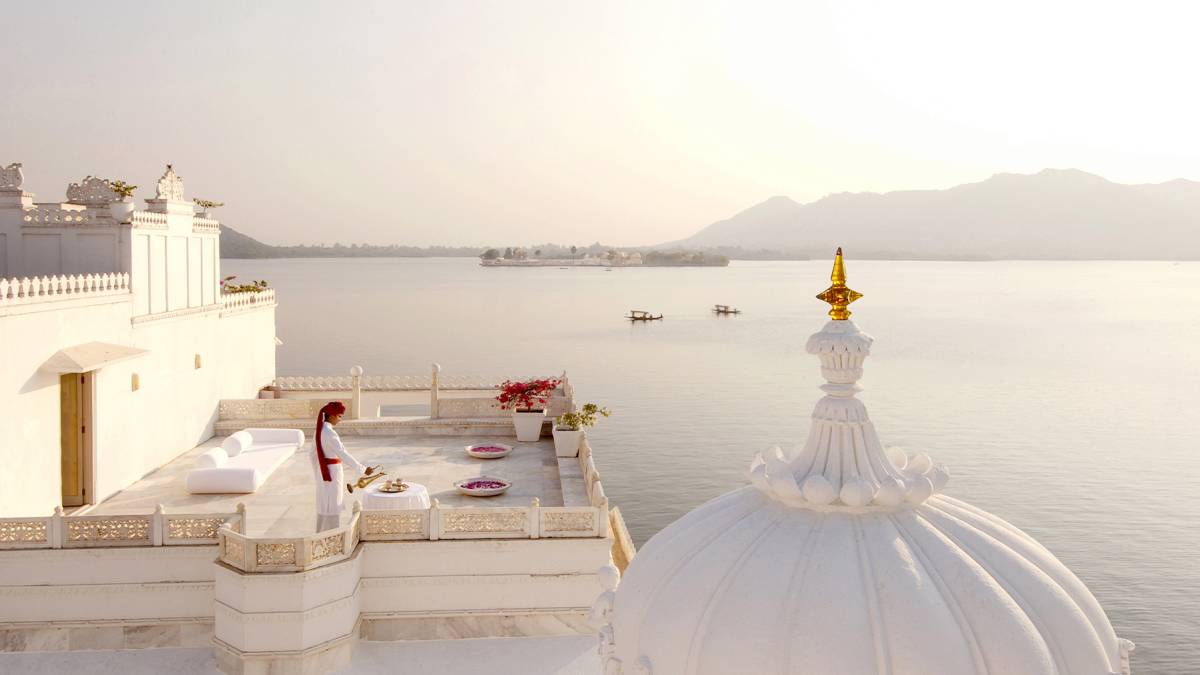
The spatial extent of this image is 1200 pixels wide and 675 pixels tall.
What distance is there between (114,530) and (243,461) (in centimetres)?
463

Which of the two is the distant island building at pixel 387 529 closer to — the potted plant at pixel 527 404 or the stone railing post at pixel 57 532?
the stone railing post at pixel 57 532

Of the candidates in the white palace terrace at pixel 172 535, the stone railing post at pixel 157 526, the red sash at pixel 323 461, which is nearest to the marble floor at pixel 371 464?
the white palace terrace at pixel 172 535

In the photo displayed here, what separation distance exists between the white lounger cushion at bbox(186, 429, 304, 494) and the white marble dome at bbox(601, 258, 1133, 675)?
509 inches

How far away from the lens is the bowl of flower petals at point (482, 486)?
17.1 meters

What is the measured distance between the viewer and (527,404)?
22.4 m

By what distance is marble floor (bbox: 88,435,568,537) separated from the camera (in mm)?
16562

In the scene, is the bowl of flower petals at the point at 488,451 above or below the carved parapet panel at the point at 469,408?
below

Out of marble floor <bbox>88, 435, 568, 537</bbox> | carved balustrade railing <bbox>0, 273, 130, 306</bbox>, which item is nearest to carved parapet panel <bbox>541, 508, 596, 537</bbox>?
marble floor <bbox>88, 435, 568, 537</bbox>

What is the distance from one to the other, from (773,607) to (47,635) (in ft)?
42.1

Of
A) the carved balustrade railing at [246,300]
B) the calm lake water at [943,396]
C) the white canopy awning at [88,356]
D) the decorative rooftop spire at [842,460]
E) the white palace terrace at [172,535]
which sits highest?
the decorative rooftop spire at [842,460]

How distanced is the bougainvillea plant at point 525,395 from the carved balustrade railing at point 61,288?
8.46 meters

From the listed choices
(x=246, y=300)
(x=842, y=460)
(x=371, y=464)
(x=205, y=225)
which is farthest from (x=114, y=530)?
(x=246, y=300)

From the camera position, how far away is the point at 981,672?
202 inches

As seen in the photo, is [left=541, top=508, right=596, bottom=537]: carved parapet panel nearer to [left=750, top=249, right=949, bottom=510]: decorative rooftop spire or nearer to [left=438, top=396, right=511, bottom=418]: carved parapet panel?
[left=750, top=249, right=949, bottom=510]: decorative rooftop spire
